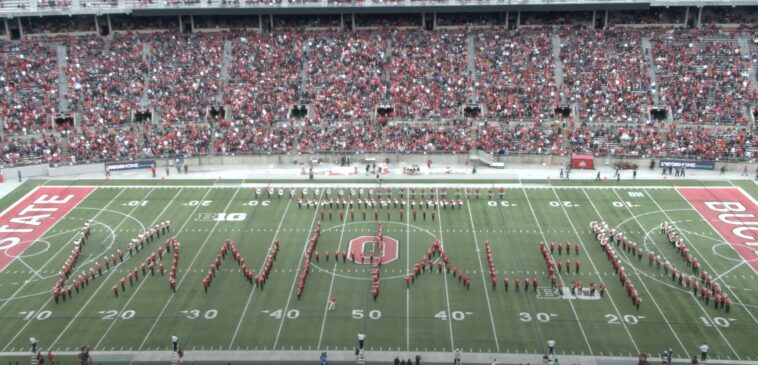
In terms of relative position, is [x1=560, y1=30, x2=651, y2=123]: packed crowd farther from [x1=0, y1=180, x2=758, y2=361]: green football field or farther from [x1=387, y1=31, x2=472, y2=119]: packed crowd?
[x1=0, y1=180, x2=758, y2=361]: green football field

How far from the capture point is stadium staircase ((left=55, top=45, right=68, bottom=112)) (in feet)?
172

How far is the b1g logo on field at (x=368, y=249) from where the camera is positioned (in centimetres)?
3344

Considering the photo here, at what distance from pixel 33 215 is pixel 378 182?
19086 millimetres

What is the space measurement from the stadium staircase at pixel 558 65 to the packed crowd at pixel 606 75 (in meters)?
0.29

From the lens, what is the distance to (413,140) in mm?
50281

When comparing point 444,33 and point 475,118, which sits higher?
point 444,33

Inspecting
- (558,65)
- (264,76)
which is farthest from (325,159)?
(558,65)

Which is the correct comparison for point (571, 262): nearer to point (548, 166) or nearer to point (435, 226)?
point (435, 226)

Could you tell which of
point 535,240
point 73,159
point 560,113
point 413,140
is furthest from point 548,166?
point 73,159

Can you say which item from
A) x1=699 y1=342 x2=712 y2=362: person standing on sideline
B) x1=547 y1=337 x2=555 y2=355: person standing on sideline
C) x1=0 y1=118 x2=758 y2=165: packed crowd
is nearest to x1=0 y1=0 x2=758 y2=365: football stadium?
x1=547 y1=337 x2=555 y2=355: person standing on sideline

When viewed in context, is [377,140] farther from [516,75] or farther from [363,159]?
[516,75]

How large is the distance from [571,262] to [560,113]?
21.1 meters

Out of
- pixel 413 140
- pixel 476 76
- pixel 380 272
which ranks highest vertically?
pixel 476 76

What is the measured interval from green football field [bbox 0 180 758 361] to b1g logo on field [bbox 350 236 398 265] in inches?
8.9
